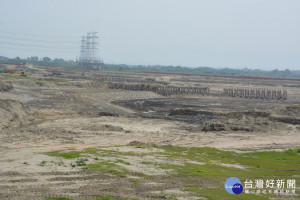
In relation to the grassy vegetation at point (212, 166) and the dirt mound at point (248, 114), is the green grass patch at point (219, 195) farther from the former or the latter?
the dirt mound at point (248, 114)

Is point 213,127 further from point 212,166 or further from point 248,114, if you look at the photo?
point 212,166

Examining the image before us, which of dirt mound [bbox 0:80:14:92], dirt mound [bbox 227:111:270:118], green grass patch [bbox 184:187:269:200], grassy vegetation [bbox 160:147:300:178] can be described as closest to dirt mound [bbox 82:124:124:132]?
grassy vegetation [bbox 160:147:300:178]

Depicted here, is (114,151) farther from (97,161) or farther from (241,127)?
(241,127)

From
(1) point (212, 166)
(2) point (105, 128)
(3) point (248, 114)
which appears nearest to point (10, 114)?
(2) point (105, 128)

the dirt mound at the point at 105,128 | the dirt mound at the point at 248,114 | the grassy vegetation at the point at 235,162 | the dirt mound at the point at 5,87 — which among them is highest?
the dirt mound at the point at 5,87

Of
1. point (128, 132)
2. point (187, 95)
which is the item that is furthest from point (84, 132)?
point (187, 95)

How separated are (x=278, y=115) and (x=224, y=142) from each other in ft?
47.8

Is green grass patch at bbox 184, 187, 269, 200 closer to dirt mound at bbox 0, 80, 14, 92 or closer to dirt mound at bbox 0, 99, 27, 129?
dirt mound at bbox 0, 99, 27, 129

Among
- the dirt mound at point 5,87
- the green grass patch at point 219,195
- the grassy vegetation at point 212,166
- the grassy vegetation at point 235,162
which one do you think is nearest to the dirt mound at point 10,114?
the grassy vegetation at point 212,166

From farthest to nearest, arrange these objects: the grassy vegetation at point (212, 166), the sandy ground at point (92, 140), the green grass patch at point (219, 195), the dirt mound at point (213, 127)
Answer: the dirt mound at point (213, 127) → the grassy vegetation at point (212, 166) → the sandy ground at point (92, 140) → the green grass patch at point (219, 195)

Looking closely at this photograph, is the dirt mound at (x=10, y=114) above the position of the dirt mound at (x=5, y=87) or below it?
below

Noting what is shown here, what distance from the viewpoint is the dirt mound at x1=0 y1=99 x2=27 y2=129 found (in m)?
29.0

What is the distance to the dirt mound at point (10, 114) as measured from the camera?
29016 mm

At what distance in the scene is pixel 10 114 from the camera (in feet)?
102
